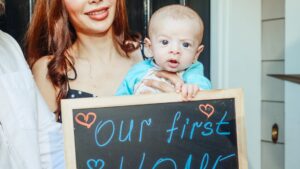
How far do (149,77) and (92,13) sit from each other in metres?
0.31

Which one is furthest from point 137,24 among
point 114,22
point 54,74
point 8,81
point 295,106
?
point 8,81

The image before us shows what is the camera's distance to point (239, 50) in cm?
232

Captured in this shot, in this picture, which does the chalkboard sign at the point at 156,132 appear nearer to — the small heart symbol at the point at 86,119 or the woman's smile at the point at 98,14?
the small heart symbol at the point at 86,119

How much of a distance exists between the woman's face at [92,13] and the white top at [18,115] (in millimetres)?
265

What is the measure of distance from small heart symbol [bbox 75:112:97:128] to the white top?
207mm

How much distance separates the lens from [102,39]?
1.77 meters

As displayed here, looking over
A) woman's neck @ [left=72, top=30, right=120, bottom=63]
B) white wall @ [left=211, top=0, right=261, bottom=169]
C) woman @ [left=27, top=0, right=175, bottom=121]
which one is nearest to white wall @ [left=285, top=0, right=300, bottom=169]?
white wall @ [left=211, top=0, right=261, bottom=169]

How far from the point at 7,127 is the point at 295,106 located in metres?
1.35

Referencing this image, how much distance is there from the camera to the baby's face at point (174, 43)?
140 centimetres

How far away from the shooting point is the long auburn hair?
168 centimetres

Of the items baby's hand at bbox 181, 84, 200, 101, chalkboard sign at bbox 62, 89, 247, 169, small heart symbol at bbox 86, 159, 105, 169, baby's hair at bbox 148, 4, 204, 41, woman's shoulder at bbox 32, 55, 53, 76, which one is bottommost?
small heart symbol at bbox 86, 159, 105, 169

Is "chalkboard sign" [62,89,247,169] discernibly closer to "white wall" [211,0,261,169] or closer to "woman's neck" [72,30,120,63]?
"woman's neck" [72,30,120,63]

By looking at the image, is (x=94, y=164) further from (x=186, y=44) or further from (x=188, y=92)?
(x=186, y=44)

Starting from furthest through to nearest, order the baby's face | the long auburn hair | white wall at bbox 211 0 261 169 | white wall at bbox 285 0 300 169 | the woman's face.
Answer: white wall at bbox 211 0 261 169, white wall at bbox 285 0 300 169, the long auburn hair, the woman's face, the baby's face
